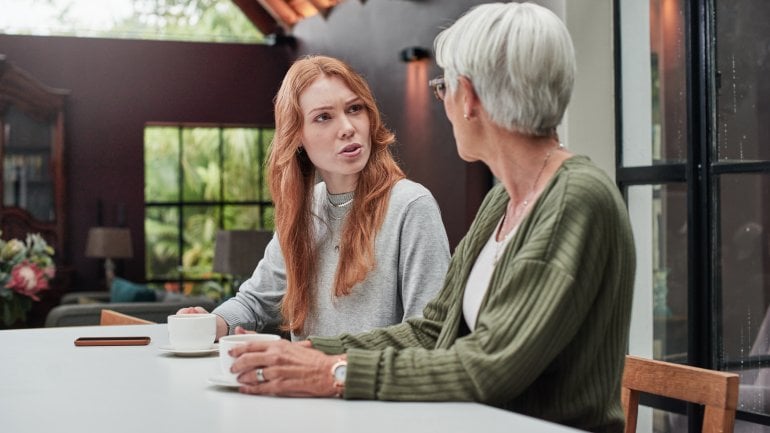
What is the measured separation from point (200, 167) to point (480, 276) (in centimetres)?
1235

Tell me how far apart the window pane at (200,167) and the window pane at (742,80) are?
9.82 m

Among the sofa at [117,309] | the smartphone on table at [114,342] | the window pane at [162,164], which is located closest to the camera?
the smartphone on table at [114,342]

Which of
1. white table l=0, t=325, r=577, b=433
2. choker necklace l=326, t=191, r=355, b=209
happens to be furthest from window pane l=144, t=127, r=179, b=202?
white table l=0, t=325, r=577, b=433

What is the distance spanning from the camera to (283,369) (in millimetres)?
1321

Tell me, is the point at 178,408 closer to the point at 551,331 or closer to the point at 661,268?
the point at 551,331

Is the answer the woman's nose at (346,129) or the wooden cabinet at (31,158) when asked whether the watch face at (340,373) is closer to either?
the woman's nose at (346,129)

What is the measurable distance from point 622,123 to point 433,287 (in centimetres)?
256

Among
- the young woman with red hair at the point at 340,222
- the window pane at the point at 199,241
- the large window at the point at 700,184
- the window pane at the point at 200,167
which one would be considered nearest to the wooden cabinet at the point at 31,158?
the window pane at the point at 199,241

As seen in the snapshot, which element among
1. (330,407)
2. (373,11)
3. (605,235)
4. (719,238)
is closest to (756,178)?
(719,238)

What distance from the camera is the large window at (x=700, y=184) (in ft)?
11.4

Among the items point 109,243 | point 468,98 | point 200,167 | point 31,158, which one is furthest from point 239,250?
point 200,167

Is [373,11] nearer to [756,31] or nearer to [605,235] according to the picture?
[756,31]

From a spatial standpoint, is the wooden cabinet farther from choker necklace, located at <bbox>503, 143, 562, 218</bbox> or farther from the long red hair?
choker necklace, located at <bbox>503, 143, 562, 218</bbox>

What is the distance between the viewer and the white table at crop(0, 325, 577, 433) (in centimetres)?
116
